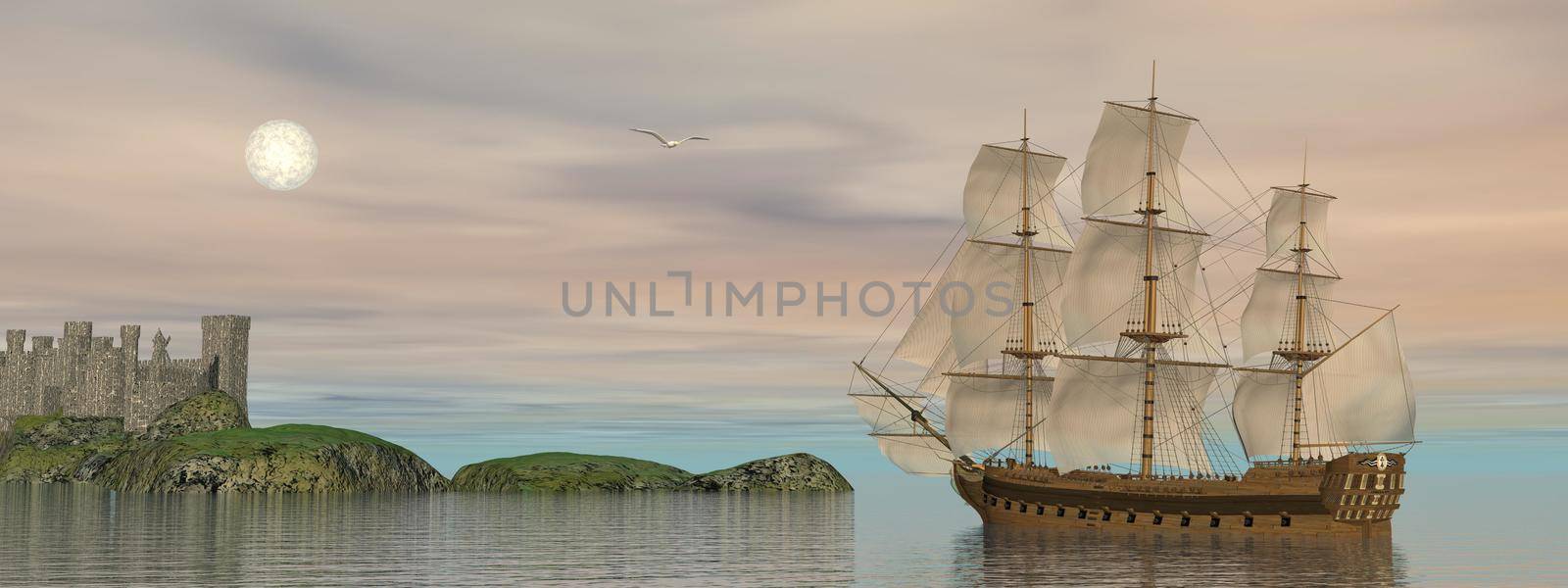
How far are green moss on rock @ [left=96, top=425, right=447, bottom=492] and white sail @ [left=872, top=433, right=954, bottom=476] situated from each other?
75.2 m

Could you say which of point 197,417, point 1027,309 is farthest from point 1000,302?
point 197,417

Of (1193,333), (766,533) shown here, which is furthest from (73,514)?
(1193,333)

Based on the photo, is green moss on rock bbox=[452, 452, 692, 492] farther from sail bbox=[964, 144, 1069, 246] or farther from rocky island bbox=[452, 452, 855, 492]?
sail bbox=[964, 144, 1069, 246]

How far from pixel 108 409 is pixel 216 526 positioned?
114300 millimetres

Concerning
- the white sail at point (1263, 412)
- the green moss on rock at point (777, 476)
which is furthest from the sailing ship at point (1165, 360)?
the green moss on rock at point (777, 476)

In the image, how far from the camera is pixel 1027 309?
354 feet

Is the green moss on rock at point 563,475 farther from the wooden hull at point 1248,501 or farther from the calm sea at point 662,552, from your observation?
the wooden hull at point 1248,501

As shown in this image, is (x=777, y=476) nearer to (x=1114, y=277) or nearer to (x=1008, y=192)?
(x=1008, y=192)

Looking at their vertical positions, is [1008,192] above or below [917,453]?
above

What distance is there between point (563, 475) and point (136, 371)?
54.9 meters

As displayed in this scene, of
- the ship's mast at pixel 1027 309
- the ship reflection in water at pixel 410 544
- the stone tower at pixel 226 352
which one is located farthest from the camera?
the stone tower at pixel 226 352

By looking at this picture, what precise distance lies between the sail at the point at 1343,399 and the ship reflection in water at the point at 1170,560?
1511 centimetres

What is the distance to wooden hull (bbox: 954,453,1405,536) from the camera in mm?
83625

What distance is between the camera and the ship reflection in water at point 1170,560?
56812 mm
